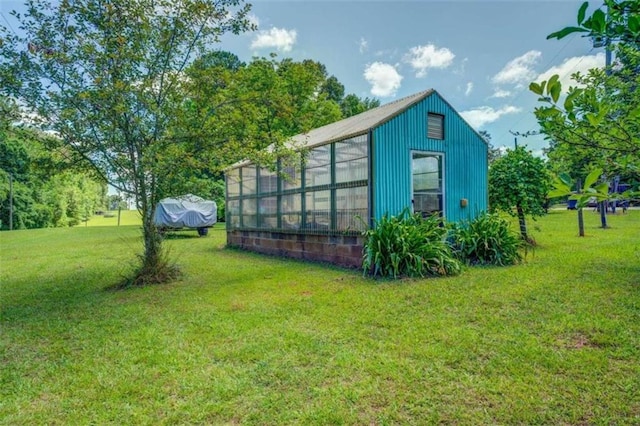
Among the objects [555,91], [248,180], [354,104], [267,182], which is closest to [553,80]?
[555,91]

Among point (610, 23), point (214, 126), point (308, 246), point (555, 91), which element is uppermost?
point (214, 126)

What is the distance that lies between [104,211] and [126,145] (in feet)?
171

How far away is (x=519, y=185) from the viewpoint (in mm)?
8445

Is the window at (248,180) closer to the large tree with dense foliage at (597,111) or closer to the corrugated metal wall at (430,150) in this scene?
the corrugated metal wall at (430,150)

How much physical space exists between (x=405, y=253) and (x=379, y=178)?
5.21 feet

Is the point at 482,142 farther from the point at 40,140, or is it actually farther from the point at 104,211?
the point at 104,211

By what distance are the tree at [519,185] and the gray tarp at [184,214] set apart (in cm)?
1103

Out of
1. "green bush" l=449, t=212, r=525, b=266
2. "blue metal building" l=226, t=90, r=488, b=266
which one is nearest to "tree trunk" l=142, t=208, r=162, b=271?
"blue metal building" l=226, t=90, r=488, b=266

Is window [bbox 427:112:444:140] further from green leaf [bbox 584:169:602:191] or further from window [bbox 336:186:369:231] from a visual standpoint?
green leaf [bbox 584:169:602:191]

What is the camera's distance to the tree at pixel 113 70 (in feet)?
17.2

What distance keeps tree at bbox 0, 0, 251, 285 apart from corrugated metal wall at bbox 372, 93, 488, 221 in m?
3.50

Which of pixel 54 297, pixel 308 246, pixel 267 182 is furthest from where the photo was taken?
pixel 267 182

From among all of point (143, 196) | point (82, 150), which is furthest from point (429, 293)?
point (82, 150)

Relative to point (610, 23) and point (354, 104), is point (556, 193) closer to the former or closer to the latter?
point (610, 23)
